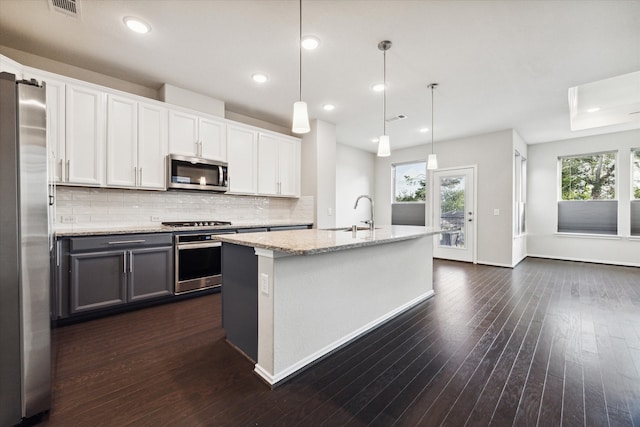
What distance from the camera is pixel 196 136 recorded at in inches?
146

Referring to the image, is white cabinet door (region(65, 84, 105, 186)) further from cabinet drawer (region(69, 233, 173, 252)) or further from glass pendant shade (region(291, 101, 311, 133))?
glass pendant shade (region(291, 101, 311, 133))

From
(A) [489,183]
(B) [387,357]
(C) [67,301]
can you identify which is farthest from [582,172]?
(C) [67,301]

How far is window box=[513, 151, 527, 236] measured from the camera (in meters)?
5.61

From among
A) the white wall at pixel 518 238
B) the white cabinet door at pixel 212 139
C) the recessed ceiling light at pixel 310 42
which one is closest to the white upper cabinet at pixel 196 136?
the white cabinet door at pixel 212 139

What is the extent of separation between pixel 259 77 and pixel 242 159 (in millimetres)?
1309

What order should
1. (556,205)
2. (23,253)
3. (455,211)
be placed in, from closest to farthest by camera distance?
(23,253), (455,211), (556,205)

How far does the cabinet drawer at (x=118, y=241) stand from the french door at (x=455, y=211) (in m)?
5.38

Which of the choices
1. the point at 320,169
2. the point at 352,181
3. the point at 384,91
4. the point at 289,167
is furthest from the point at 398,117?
the point at 352,181

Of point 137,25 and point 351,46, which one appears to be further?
point 351,46

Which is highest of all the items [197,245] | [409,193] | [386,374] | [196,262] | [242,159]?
[242,159]

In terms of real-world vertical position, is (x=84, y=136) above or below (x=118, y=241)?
above

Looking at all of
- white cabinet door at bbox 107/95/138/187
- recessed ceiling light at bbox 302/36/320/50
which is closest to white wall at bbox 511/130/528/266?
recessed ceiling light at bbox 302/36/320/50

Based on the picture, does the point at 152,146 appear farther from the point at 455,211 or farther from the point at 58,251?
the point at 455,211

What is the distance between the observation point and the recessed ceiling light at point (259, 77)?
3.29m
